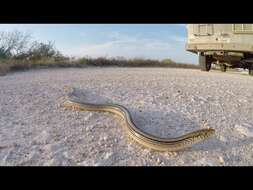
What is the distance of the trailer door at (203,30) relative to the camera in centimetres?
989

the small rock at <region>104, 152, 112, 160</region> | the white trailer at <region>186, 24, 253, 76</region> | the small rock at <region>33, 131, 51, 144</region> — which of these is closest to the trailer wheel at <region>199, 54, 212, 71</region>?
the white trailer at <region>186, 24, 253, 76</region>

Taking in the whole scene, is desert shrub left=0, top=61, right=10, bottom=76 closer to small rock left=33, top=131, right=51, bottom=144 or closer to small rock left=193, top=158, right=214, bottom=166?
small rock left=33, top=131, right=51, bottom=144

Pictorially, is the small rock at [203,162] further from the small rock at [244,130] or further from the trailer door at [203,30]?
the trailer door at [203,30]

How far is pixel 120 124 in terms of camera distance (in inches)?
153

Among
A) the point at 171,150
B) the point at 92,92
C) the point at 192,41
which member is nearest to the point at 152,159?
the point at 171,150

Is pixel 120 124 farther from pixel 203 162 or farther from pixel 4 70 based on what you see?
pixel 4 70

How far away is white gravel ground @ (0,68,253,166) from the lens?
114 inches

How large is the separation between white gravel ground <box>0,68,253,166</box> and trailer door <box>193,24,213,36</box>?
163 inches

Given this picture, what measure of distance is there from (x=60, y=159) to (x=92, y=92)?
3210 millimetres

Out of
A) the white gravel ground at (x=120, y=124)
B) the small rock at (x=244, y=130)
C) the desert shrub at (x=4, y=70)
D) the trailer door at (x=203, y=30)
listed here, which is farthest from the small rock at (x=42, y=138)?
the trailer door at (x=203, y=30)
